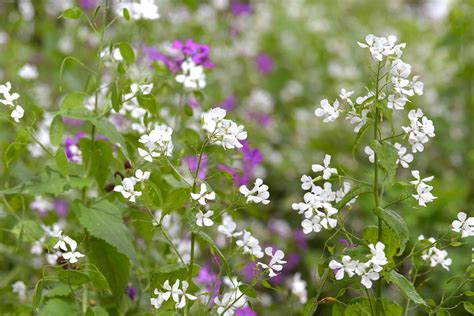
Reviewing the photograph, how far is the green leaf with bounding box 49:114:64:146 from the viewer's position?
1624mm

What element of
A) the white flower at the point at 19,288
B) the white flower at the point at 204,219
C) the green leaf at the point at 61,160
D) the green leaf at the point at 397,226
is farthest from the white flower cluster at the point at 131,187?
the white flower at the point at 19,288

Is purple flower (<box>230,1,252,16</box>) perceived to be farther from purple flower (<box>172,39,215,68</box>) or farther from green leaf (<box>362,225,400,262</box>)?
green leaf (<box>362,225,400,262</box>)

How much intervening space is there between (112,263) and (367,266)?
61 cm

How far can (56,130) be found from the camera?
1.64 meters

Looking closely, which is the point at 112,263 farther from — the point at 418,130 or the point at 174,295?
the point at 418,130

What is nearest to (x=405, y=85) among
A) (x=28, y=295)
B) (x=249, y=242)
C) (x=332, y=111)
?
(x=332, y=111)

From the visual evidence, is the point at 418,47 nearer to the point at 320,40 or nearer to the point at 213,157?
the point at 320,40

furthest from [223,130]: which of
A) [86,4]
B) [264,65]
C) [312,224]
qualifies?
[86,4]

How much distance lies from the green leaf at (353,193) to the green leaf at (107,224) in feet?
1.53

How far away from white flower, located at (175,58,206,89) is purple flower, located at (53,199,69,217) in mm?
1026

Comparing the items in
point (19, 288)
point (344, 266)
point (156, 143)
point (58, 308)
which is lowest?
point (19, 288)

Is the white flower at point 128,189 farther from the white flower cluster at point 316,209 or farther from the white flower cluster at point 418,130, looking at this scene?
the white flower cluster at point 418,130

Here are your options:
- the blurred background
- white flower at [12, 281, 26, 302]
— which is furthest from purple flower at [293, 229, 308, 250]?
white flower at [12, 281, 26, 302]

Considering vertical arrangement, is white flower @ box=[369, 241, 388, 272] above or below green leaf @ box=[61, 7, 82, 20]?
below
